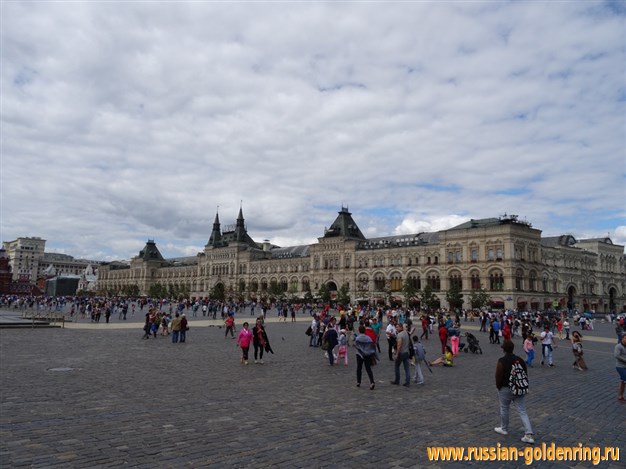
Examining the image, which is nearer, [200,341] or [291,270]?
[200,341]

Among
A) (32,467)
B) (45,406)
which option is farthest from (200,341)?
(32,467)

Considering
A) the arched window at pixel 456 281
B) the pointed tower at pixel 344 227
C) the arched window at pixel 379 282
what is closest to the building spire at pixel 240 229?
the pointed tower at pixel 344 227

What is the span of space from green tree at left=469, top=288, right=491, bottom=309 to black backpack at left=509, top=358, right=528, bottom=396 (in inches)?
2229

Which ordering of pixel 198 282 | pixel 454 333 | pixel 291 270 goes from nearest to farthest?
pixel 454 333 → pixel 291 270 → pixel 198 282

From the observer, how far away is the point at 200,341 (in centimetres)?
2470

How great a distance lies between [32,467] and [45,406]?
3.73m

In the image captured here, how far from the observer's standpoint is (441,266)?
73.2m

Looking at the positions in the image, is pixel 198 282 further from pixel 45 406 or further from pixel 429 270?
pixel 45 406

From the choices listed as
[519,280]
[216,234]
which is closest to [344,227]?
[519,280]

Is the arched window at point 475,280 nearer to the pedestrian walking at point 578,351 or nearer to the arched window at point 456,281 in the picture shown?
the arched window at point 456,281

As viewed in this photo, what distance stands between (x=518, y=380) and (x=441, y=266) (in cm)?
6796

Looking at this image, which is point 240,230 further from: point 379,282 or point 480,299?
point 480,299

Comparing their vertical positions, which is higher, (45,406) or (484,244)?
(484,244)

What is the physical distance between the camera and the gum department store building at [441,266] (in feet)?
221
